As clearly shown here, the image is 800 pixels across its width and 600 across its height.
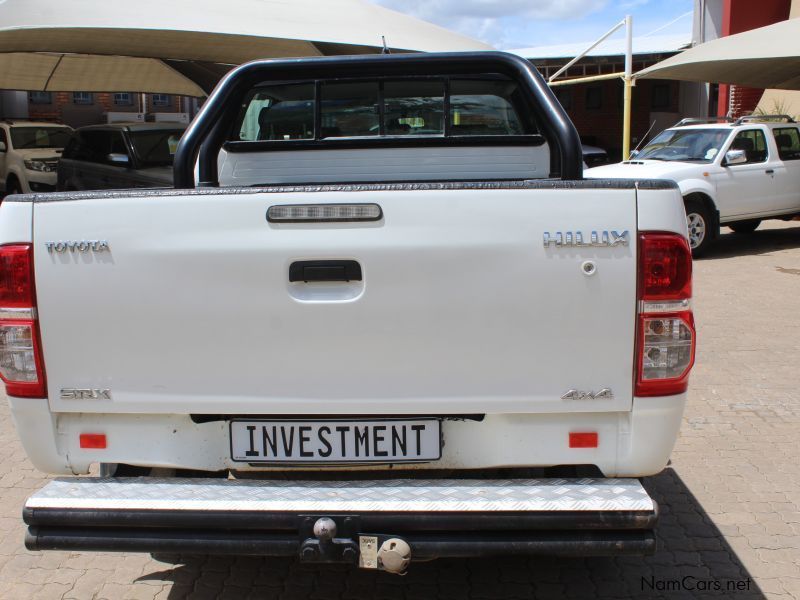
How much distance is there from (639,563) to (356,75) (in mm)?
2404

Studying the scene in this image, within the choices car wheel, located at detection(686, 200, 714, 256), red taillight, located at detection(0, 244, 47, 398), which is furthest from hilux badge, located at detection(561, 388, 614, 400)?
car wheel, located at detection(686, 200, 714, 256)

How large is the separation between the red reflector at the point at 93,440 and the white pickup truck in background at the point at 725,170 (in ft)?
34.6

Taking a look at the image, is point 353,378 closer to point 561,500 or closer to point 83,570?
point 561,500

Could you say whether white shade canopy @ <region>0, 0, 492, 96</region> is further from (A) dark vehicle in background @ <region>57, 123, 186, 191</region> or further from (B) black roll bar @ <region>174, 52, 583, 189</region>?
(B) black roll bar @ <region>174, 52, 583, 189</region>

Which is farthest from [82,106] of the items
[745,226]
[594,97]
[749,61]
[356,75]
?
[356,75]

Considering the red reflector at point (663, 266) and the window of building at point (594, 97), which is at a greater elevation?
the window of building at point (594, 97)

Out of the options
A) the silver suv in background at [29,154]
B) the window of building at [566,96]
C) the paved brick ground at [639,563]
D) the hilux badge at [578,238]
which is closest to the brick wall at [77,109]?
the silver suv in background at [29,154]

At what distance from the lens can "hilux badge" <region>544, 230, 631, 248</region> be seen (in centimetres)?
268

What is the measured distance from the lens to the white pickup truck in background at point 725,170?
12.9 meters

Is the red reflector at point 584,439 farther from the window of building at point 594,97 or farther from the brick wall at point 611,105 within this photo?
the window of building at point 594,97

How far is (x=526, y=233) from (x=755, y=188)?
12024 millimetres

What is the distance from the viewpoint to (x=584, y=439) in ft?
9.30

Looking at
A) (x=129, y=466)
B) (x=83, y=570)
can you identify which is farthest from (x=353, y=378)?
(x=83, y=570)

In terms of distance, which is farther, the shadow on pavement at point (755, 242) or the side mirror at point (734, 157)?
the shadow on pavement at point (755, 242)
